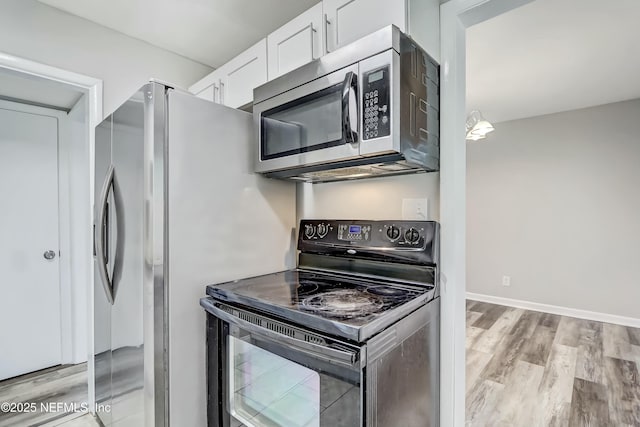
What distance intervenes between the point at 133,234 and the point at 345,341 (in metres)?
1.02

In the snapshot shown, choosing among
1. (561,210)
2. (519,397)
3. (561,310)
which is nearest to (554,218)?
(561,210)

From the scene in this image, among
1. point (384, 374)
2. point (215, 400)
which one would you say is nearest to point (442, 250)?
point (384, 374)

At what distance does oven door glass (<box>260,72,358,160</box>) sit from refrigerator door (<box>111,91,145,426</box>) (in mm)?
515

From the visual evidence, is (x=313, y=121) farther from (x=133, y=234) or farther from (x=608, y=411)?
(x=608, y=411)

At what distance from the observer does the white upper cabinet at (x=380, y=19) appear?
1099 mm

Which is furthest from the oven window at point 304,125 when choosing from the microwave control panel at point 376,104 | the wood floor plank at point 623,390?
the wood floor plank at point 623,390

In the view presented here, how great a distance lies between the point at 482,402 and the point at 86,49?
3.35 m

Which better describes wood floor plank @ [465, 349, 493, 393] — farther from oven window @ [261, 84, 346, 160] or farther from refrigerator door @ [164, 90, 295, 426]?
oven window @ [261, 84, 346, 160]

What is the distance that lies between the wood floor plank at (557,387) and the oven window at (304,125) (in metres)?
2.06

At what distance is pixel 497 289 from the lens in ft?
13.6

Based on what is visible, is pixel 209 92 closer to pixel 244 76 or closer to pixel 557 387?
pixel 244 76

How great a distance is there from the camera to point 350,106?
3.40ft

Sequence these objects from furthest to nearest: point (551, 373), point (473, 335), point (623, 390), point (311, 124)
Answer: point (473, 335)
point (551, 373)
point (623, 390)
point (311, 124)

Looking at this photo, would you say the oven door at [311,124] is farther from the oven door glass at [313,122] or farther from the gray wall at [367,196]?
the gray wall at [367,196]
